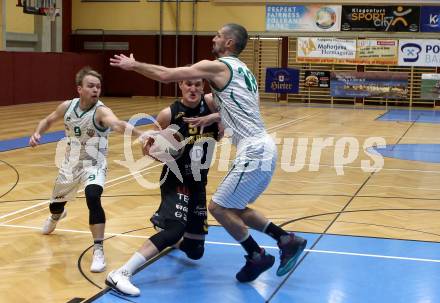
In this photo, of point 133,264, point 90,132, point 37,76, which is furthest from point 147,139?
point 37,76

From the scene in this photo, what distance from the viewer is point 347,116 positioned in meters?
21.7

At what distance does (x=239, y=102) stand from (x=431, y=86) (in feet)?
74.2

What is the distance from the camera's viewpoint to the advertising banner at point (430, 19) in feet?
83.9

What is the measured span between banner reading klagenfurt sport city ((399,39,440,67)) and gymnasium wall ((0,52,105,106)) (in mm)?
13278

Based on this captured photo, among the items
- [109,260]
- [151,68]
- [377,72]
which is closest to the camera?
[151,68]

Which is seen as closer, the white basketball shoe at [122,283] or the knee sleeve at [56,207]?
the white basketball shoe at [122,283]

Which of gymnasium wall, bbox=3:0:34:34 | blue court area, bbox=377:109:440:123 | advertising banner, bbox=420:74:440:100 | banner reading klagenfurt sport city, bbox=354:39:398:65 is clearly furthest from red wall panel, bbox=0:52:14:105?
advertising banner, bbox=420:74:440:100

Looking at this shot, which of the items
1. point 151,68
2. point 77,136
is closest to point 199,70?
point 151,68

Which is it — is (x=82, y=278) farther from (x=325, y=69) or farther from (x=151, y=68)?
(x=325, y=69)

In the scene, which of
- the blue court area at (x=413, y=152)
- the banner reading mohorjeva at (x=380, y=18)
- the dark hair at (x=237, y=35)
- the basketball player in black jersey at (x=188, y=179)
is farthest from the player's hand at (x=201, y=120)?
the banner reading mohorjeva at (x=380, y=18)

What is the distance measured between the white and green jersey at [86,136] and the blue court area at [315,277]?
3.63ft

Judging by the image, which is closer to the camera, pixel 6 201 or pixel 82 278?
pixel 82 278

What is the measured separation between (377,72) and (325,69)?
238 cm

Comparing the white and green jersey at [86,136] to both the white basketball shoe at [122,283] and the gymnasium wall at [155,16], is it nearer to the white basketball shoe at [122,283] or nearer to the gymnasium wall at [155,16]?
the white basketball shoe at [122,283]
